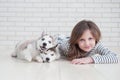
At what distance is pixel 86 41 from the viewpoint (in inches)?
76.3

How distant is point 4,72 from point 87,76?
47 cm

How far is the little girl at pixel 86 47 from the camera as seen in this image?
193cm

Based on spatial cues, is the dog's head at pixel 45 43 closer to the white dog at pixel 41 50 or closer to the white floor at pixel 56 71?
the white dog at pixel 41 50

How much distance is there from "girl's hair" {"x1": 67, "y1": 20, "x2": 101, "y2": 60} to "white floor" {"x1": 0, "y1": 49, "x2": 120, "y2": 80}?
97mm

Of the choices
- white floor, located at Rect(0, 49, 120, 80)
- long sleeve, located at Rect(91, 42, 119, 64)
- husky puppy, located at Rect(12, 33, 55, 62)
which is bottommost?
white floor, located at Rect(0, 49, 120, 80)

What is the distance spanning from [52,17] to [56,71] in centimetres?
170

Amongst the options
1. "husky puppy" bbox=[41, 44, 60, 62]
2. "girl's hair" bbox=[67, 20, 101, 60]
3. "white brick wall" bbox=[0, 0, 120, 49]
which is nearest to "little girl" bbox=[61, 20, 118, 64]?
"girl's hair" bbox=[67, 20, 101, 60]

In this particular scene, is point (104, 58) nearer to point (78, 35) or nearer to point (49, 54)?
point (78, 35)

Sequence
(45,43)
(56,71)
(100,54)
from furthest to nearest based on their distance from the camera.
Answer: (100,54), (45,43), (56,71)

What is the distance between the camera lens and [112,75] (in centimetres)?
151

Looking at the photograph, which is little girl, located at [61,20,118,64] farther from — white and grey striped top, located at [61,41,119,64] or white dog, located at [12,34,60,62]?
white dog, located at [12,34,60,62]

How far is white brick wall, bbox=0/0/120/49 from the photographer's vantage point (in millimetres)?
3262

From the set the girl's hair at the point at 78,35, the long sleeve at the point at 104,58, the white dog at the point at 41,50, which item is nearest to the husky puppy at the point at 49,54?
the white dog at the point at 41,50

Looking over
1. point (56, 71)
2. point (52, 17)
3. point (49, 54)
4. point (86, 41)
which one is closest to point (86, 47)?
point (86, 41)
